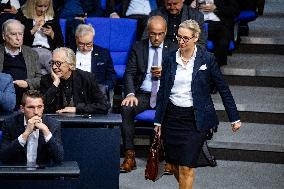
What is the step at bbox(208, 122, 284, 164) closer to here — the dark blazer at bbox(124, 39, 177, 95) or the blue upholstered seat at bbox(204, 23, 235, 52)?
the dark blazer at bbox(124, 39, 177, 95)

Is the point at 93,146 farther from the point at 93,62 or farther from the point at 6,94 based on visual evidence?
the point at 93,62

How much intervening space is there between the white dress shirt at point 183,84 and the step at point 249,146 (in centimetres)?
154

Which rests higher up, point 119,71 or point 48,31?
point 48,31

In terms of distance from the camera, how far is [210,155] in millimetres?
6098

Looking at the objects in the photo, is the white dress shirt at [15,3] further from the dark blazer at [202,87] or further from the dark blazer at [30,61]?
the dark blazer at [202,87]

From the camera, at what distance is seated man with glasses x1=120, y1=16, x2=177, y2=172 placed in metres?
6.21

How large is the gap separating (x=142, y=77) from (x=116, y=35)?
800mm

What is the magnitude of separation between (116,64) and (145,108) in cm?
91

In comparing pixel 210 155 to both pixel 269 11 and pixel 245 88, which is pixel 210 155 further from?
pixel 269 11

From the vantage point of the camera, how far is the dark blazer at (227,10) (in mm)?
7613


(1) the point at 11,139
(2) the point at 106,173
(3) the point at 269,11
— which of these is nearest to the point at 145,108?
(2) the point at 106,173

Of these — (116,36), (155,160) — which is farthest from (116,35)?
(155,160)

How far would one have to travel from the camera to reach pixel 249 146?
21.2ft

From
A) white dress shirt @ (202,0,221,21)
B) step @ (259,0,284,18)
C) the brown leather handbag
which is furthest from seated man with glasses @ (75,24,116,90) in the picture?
step @ (259,0,284,18)
